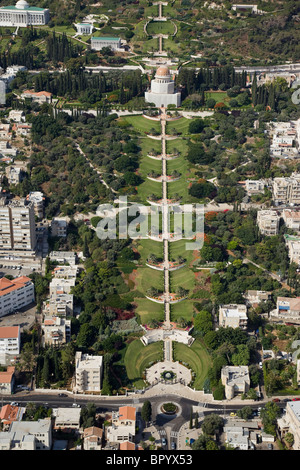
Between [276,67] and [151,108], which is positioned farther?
[276,67]

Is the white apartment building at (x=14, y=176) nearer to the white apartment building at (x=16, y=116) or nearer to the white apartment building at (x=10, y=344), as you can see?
the white apartment building at (x=16, y=116)

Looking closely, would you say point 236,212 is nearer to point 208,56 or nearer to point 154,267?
point 154,267

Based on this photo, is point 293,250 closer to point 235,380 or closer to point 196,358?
point 196,358

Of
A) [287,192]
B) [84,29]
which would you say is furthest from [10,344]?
[84,29]

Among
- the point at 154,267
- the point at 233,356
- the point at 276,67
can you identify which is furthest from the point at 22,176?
the point at 276,67

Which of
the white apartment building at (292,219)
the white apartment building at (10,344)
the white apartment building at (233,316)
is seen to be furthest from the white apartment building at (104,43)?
the white apartment building at (10,344)

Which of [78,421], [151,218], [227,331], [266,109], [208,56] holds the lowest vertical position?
[78,421]
